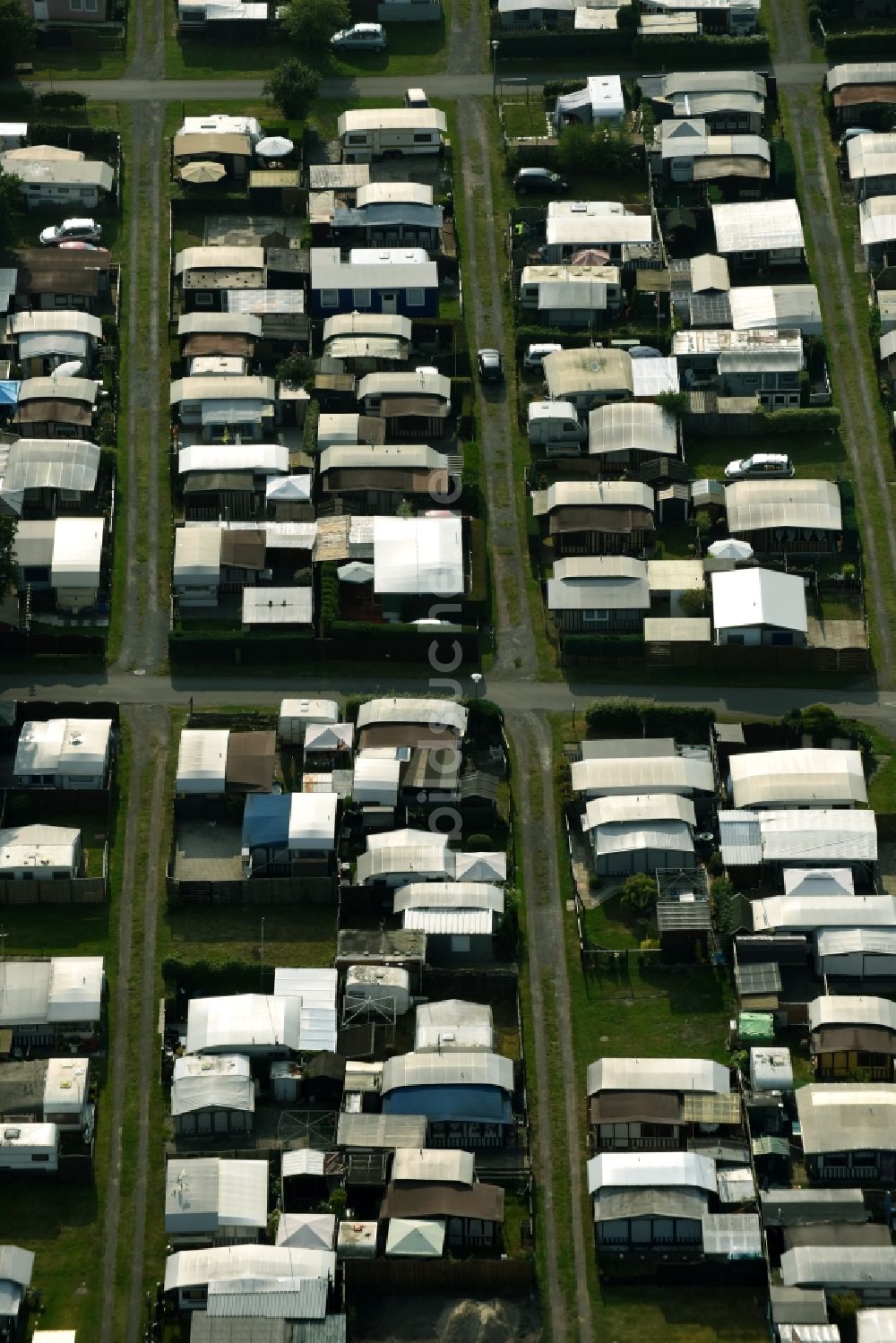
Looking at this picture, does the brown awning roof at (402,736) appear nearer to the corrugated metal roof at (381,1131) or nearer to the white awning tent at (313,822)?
the white awning tent at (313,822)

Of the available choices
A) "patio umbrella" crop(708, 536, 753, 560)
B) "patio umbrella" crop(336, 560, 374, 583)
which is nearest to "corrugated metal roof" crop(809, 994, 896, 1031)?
"patio umbrella" crop(708, 536, 753, 560)

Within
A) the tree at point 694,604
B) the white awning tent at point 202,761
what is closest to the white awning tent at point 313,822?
the white awning tent at point 202,761

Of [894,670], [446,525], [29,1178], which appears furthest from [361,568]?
[29,1178]

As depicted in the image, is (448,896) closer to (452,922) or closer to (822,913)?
(452,922)

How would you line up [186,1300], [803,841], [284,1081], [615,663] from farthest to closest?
[615,663], [803,841], [284,1081], [186,1300]

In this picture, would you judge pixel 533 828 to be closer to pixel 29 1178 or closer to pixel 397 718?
pixel 397 718

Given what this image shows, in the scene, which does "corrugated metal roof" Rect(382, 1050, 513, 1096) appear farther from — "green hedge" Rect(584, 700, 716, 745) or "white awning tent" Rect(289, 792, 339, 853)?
"green hedge" Rect(584, 700, 716, 745)
